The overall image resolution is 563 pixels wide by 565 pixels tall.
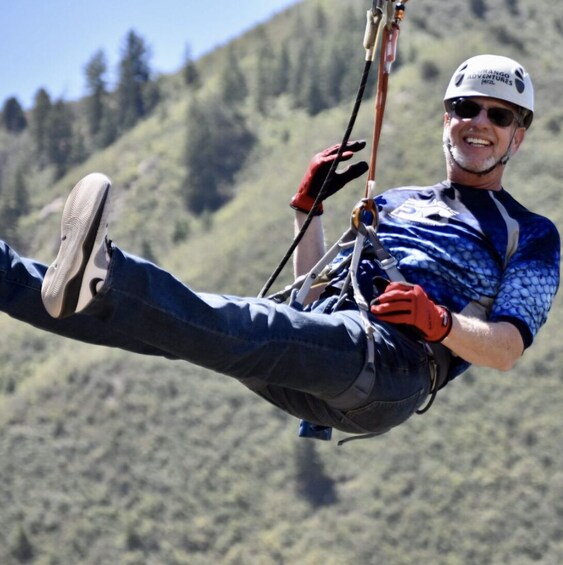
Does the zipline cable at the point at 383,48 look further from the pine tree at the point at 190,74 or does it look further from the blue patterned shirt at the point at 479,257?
the pine tree at the point at 190,74

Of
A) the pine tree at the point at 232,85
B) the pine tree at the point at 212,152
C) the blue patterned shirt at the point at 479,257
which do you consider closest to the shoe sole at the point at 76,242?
the blue patterned shirt at the point at 479,257

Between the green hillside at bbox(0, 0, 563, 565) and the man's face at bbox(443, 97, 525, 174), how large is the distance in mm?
27924

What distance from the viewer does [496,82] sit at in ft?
20.8

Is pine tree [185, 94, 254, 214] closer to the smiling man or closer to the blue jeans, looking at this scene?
the smiling man

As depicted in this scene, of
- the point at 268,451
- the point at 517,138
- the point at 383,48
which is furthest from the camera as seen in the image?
the point at 268,451

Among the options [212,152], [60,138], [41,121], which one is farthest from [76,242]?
[41,121]

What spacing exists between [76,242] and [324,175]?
80.9 inches

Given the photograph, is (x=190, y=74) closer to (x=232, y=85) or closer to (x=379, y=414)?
(x=232, y=85)

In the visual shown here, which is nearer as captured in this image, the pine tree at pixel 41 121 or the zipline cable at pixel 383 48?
the zipline cable at pixel 383 48

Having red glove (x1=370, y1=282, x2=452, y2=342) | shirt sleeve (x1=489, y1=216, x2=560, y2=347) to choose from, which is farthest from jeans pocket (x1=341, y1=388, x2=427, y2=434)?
shirt sleeve (x1=489, y1=216, x2=560, y2=347)

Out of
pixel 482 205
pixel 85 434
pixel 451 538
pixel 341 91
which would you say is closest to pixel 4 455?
pixel 85 434

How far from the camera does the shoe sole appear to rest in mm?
4926

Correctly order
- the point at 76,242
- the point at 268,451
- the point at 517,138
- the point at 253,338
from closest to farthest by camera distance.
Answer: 1. the point at 76,242
2. the point at 253,338
3. the point at 517,138
4. the point at 268,451

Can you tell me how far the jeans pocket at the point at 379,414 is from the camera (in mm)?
5773
